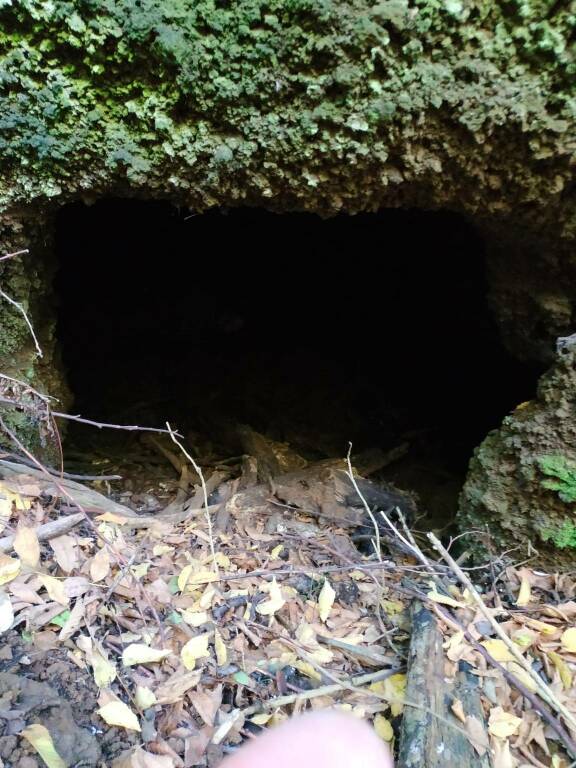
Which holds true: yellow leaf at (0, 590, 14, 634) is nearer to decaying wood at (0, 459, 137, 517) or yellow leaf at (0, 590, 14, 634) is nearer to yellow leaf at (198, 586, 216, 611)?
decaying wood at (0, 459, 137, 517)

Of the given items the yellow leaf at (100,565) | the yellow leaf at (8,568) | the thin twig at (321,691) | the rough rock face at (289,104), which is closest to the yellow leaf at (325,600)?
the thin twig at (321,691)

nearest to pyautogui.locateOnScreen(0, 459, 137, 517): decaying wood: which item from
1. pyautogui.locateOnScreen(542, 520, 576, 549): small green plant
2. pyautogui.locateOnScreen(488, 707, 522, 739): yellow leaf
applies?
pyautogui.locateOnScreen(488, 707, 522, 739): yellow leaf

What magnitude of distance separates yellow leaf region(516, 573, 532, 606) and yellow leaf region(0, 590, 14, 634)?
150cm

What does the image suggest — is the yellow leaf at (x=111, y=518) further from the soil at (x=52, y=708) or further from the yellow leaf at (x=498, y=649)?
the yellow leaf at (x=498, y=649)

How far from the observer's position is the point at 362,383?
3.85 m

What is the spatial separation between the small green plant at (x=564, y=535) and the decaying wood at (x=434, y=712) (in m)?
0.60

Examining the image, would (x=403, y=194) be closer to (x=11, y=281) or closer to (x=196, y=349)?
(x=11, y=281)

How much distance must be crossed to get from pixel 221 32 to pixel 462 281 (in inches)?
92.0

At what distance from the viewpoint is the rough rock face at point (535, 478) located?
5.42 ft

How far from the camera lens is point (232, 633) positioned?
140 centimetres

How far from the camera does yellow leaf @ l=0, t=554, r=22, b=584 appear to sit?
51.2 inches

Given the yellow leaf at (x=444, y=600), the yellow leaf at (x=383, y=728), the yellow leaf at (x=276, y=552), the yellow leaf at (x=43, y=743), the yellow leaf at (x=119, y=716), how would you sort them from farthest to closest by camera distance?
the yellow leaf at (x=276, y=552)
the yellow leaf at (x=444, y=600)
the yellow leaf at (x=383, y=728)
the yellow leaf at (x=119, y=716)
the yellow leaf at (x=43, y=743)

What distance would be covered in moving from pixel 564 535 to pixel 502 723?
712 millimetres

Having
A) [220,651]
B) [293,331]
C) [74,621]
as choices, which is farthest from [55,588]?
[293,331]
